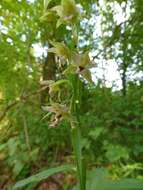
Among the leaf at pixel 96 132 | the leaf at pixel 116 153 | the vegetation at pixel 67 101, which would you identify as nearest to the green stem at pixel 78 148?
the vegetation at pixel 67 101

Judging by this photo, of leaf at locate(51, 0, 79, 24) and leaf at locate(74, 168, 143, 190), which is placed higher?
leaf at locate(51, 0, 79, 24)

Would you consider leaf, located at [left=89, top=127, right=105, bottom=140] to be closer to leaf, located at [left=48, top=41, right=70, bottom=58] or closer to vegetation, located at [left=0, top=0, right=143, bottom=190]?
vegetation, located at [left=0, top=0, right=143, bottom=190]

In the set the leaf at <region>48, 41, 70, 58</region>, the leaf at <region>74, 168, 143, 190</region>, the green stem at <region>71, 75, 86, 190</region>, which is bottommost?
the leaf at <region>74, 168, 143, 190</region>

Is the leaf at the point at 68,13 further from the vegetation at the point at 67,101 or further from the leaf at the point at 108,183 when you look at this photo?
the leaf at the point at 108,183

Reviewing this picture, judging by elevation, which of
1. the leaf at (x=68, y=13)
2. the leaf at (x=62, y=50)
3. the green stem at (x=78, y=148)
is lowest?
the green stem at (x=78, y=148)

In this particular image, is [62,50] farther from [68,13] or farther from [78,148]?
[78,148]

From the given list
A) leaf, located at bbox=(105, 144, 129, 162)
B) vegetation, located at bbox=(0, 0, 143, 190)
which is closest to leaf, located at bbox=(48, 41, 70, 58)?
vegetation, located at bbox=(0, 0, 143, 190)

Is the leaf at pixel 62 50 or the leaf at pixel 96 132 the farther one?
the leaf at pixel 96 132

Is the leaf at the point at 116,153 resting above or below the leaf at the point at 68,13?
below

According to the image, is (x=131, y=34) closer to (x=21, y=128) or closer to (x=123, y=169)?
(x=21, y=128)
